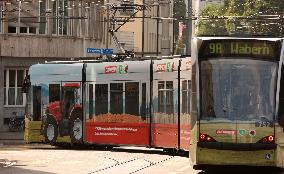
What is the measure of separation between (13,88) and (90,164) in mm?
27190

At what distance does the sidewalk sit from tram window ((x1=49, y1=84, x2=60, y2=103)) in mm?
7706

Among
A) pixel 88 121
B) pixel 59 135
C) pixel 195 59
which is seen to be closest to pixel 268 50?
pixel 195 59

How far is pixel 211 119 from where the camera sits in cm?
1692

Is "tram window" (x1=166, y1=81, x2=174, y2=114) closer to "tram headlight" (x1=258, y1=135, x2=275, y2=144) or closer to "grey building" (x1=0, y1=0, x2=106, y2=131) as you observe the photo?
"tram headlight" (x1=258, y1=135, x2=275, y2=144)

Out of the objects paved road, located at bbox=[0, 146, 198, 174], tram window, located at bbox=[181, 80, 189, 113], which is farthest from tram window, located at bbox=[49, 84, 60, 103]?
tram window, located at bbox=[181, 80, 189, 113]

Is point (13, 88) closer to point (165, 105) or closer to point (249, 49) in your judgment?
point (165, 105)

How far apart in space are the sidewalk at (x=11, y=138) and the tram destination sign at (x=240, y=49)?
2063 cm

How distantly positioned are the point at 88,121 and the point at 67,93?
1519 mm

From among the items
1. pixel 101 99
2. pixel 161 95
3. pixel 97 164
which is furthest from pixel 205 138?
pixel 101 99

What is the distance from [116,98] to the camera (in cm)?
2683

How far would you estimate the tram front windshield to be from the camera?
16.8 metres

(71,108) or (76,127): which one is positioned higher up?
(71,108)

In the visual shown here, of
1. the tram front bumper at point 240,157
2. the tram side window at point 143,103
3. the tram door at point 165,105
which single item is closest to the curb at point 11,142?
the tram side window at point 143,103

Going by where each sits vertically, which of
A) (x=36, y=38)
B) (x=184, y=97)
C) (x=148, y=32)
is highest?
(x=148, y=32)
